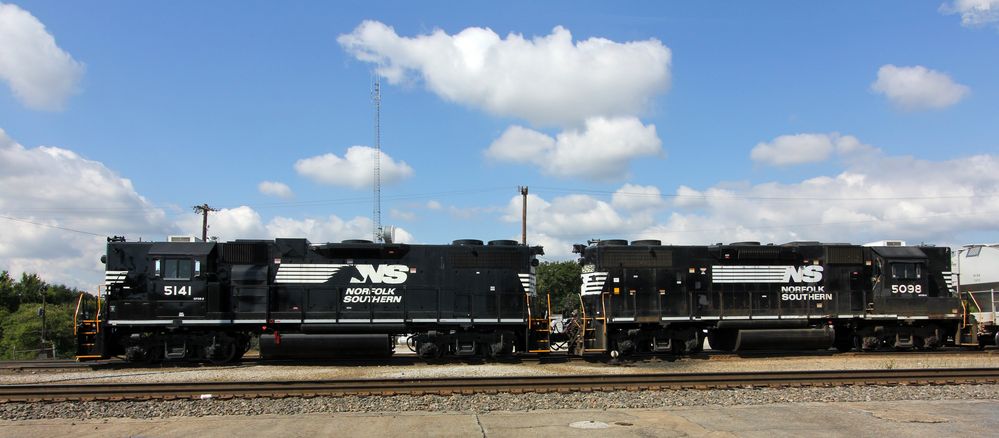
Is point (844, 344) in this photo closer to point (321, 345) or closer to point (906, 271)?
point (906, 271)

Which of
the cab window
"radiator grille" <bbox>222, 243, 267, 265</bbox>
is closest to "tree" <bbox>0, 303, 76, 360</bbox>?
"radiator grille" <bbox>222, 243, 267, 265</bbox>

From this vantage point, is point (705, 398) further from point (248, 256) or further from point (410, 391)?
point (248, 256)

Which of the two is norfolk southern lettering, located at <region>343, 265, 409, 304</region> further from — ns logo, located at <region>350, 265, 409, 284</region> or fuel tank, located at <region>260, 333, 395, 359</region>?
fuel tank, located at <region>260, 333, 395, 359</region>

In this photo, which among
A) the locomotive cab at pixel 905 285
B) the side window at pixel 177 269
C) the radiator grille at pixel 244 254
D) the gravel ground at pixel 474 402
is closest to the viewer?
the gravel ground at pixel 474 402

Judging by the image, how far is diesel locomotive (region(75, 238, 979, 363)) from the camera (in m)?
17.2

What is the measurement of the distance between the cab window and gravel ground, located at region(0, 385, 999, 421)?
8.23m

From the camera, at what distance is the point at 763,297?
748 inches

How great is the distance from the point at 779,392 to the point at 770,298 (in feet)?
26.4

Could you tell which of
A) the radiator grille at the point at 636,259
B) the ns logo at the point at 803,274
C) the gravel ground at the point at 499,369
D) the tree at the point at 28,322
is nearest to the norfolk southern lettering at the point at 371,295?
the gravel ground at the point at 499,369

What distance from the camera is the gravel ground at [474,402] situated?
1021cm

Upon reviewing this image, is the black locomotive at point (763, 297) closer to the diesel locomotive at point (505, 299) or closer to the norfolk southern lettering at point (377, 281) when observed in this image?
the diesel locomotive at point (505, 299)

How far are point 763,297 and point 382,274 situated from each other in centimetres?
1113

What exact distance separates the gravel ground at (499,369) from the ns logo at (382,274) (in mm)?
2357

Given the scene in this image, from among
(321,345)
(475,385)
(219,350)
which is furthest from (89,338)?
(475,385)
